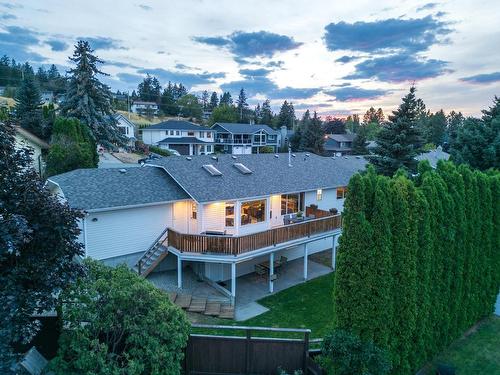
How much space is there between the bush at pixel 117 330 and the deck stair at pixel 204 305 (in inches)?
208

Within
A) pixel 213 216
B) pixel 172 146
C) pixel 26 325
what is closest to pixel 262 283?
pixel 213 216

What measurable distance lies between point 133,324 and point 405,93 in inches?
886

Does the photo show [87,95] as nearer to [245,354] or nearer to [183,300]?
[183,300]

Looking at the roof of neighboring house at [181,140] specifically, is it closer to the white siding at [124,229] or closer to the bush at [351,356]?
the white siding at [124,229]

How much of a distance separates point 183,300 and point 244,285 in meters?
3.57

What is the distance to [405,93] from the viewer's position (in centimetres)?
2220

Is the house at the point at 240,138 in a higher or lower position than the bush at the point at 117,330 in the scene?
higher

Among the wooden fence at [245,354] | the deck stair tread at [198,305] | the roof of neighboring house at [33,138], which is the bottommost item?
the deck stair tread at [198,305]

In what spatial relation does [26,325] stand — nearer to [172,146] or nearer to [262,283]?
[262,283]

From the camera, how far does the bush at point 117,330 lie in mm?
6309

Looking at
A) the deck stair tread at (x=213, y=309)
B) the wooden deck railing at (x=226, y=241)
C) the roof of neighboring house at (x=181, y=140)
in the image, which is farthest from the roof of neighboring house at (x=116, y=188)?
the roof of neighboring house at (x=181, y=140)

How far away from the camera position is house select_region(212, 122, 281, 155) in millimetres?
67625

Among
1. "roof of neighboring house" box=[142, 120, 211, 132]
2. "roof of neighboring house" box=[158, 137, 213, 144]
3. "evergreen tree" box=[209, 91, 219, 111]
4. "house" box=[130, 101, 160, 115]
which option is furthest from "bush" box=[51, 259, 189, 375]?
"evergreen tree" box=[209, 91, 219, 111]

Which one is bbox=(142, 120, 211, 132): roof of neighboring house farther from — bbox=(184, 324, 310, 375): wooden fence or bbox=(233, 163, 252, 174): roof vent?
bbox=(184, 324, 310, 375): wooden fence
